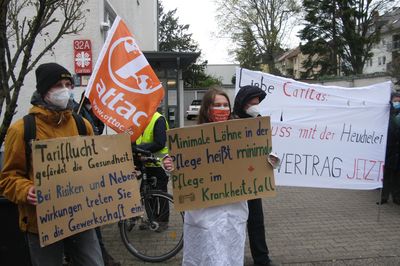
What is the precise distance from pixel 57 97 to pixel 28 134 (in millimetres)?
286

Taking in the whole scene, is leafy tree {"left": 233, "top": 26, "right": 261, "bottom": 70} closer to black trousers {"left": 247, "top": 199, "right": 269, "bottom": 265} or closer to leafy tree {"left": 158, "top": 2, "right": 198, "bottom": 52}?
→ leafy tree {"left": 158, "top": 2, "right": 198, "bottom": 52}

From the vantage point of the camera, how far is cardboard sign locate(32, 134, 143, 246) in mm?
2781

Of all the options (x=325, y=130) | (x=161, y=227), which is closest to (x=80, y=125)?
(x=161, y=227)

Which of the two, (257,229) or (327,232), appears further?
(327,232)

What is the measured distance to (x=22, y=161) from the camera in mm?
2803

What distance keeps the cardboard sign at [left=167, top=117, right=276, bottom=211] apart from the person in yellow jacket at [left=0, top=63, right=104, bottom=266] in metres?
0.72

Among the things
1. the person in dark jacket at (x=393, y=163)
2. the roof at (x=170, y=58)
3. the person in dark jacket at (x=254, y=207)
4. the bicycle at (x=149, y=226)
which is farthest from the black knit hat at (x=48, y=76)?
the roof at (x=170, y=58)

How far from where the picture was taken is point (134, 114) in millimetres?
4223

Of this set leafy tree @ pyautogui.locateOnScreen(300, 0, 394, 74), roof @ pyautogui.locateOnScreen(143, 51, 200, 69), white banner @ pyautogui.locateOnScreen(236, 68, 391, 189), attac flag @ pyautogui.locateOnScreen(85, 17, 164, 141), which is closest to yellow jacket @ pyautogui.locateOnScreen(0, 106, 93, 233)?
attac flag @ pyautogui.locateOnScreen(85, 17, 164, 141)

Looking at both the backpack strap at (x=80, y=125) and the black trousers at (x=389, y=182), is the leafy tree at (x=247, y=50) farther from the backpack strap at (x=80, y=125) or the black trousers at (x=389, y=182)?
the backpack strap at (x=80, y=125)

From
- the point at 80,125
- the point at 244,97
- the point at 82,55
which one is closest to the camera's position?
the point at 80,125

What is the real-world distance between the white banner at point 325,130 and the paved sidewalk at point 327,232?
0.62m

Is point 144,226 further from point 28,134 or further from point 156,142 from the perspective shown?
point 28,134

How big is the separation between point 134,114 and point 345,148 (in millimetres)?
2833
